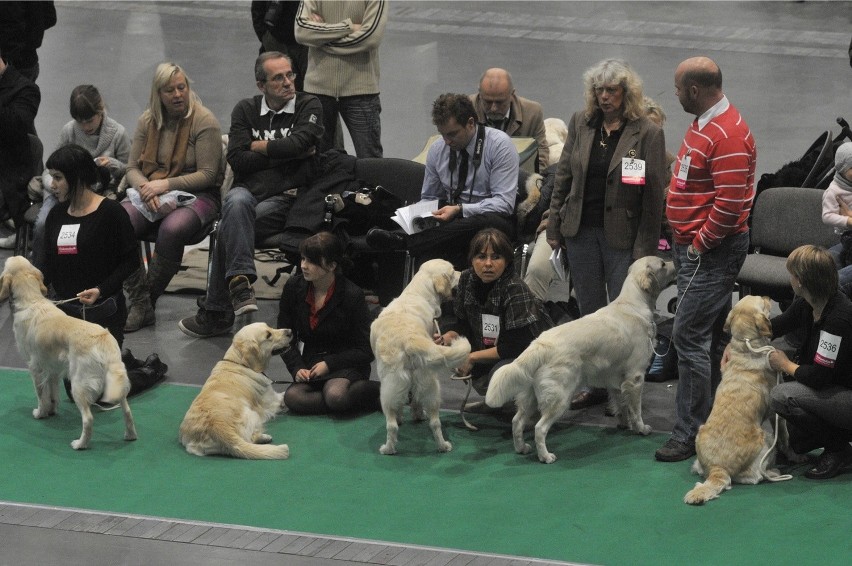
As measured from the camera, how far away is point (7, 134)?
838 cm

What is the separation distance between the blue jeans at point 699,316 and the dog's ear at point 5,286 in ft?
11.1

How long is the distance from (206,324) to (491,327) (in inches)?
89.6

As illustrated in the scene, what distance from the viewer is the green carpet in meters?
4.95

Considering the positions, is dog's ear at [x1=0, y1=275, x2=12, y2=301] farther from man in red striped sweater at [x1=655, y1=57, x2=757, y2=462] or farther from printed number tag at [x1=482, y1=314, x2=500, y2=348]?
man in red striped sweater at [x1=655, y1=57, x2=757, y2=462]

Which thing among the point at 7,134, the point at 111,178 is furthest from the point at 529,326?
the point at 7,134

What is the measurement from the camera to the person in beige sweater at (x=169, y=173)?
7.64 metres

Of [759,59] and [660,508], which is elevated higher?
[759,59]

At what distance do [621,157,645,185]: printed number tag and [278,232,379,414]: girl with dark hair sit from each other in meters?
1.51

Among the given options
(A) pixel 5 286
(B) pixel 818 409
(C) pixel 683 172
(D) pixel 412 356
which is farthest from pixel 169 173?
(B) pixel 818 409

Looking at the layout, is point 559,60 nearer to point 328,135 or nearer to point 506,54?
point 506,54

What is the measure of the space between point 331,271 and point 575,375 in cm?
143

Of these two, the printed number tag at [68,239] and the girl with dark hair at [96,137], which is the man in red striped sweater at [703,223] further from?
the girl with dark hair at [96,137]

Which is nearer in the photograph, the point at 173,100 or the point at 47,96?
the point at 173,100

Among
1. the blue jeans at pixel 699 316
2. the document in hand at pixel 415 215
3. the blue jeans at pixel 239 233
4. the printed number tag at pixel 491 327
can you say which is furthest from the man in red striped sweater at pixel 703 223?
the blue jeans at pixel 239 233
